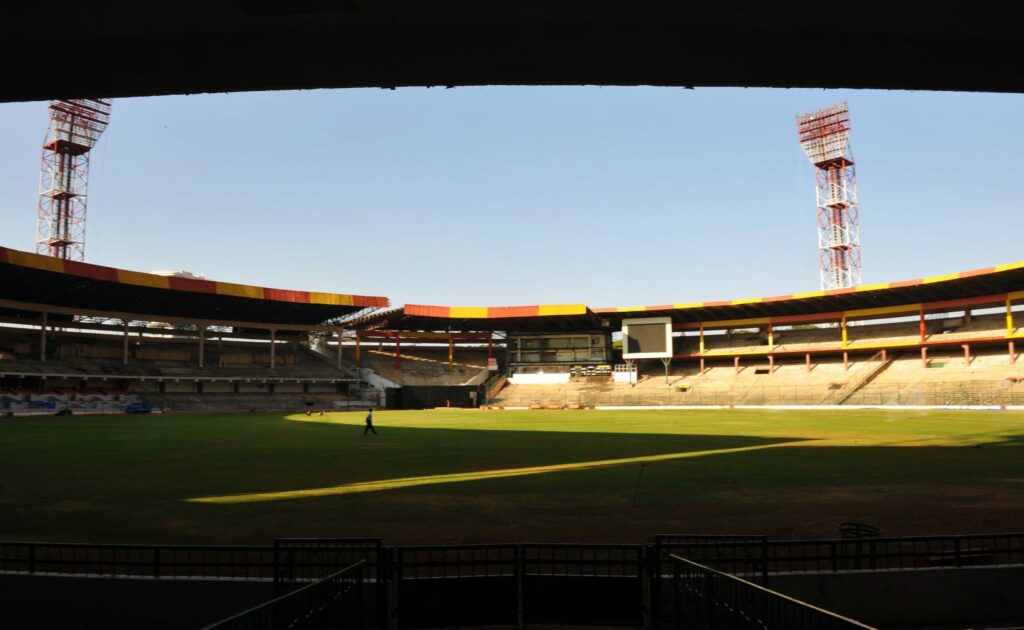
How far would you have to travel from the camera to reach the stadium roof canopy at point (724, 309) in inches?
2427

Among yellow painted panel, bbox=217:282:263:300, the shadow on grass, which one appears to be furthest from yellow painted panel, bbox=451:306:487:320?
the shadow on grass

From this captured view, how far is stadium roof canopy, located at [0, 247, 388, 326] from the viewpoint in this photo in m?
52.8


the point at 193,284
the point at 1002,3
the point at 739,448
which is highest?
the point at 193,284

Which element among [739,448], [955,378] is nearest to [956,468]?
[739,448]

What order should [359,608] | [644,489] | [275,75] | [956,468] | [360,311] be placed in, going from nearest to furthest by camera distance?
[359,608], [275,75], [644,489], [956,468], [360,311]

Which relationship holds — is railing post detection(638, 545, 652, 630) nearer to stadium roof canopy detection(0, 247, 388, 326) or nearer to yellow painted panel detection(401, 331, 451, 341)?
stadium roof canopy detection(0, 247, 388, 326)

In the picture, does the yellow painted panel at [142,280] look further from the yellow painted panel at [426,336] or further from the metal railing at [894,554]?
the metal railing at [894,554]

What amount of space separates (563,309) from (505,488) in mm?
65153

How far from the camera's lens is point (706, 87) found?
8.20m

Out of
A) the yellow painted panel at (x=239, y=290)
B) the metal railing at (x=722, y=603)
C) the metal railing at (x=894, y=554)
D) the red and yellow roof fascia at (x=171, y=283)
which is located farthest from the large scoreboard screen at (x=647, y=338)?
the metal railing at (x=722, y=603)

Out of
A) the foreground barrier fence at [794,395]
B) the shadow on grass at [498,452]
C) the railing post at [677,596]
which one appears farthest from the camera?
the foreground barrier fence at [794,395]

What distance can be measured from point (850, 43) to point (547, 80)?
3475 millimetres

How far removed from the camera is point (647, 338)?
81.9 meters

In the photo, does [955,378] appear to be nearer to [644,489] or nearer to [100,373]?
[644,489]
